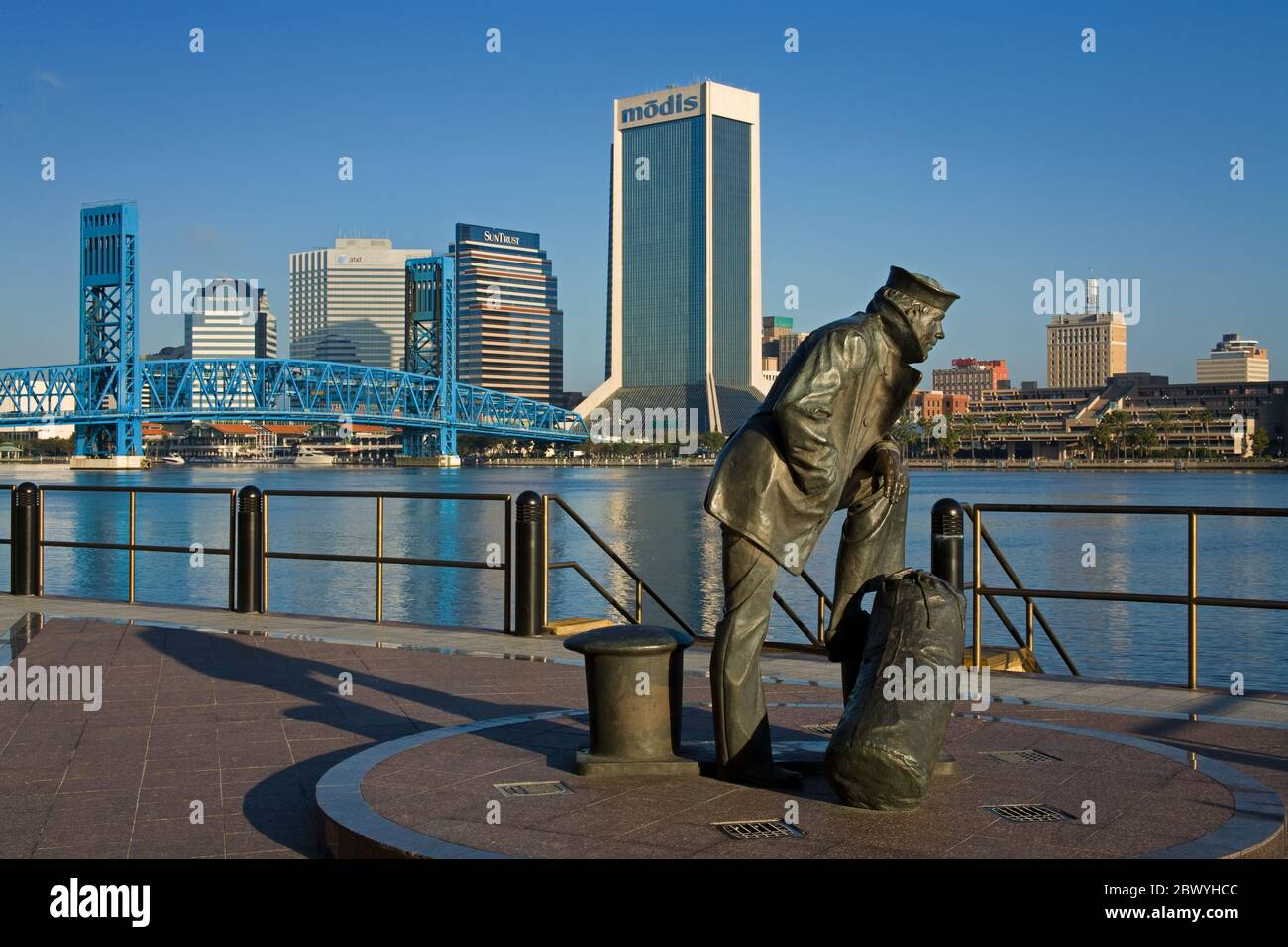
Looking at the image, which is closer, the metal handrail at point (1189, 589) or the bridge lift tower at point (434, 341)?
the metal handrail at point (1189, 589)

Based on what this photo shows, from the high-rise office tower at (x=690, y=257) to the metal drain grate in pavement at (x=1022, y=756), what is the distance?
180 metres

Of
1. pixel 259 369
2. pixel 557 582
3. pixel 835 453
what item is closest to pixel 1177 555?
pixel 557 582

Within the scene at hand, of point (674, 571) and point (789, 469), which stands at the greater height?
point (789, 469)

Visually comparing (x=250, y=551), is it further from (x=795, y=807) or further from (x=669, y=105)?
(x=669, y=105)

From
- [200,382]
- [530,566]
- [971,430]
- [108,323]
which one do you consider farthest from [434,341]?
[530,566]

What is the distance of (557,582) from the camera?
34250 mm

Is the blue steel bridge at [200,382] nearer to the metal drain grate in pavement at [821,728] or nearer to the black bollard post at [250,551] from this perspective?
the black bollard post at [250,551]

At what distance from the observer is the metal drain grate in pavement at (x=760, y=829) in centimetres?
508

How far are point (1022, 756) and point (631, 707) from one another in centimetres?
193

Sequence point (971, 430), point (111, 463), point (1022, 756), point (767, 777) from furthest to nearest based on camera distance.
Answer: point (971, 430) < point (111, 463) < point (1022, 756) < point (767, 777)

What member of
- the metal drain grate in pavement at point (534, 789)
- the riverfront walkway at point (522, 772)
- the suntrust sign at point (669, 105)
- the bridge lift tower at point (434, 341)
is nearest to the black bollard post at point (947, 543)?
the riverfront walkway at point (522, 772)

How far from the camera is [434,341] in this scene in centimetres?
16912
